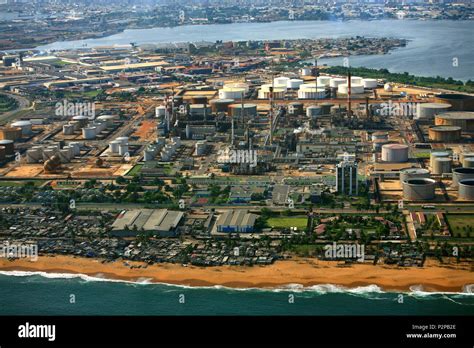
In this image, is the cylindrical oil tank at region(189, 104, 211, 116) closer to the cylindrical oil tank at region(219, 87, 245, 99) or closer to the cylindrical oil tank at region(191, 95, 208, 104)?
the cylindrical oil tank at region(191, 95, 208, 104)

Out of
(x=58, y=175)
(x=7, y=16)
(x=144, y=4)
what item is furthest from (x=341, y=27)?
(x=58, y=175)

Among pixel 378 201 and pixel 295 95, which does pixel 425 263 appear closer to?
pixel 378 201

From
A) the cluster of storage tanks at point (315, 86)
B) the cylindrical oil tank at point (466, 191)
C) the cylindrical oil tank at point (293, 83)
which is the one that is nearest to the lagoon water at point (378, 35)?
the cluster of storage tanks at point (315, 86)

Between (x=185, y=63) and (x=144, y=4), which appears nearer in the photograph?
(x=185, y=63)

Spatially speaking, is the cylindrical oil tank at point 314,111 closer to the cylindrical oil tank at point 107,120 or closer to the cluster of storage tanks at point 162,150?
the cluster of storage tanks at point 162,150

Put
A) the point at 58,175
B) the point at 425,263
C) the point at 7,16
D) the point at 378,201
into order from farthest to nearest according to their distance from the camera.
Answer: the point at 7,16
the point at 58,175
the point at 378,201
the point at 425,263

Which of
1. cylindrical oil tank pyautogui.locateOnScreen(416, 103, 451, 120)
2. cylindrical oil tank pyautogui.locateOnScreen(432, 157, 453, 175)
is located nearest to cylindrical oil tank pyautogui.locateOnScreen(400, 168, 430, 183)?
cylindrical oil tank pyautogui.locateOnScreen(432, 157, 453, 175)
